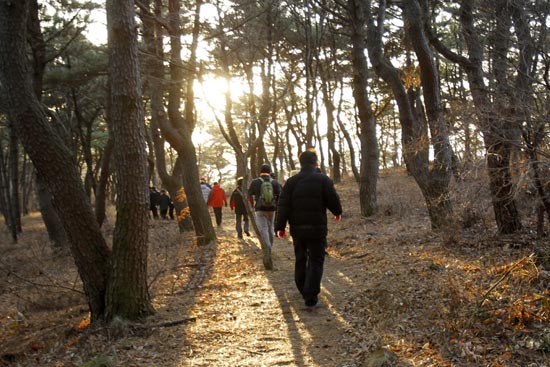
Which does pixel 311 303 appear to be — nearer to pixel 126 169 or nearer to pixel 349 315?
pixel 349 315

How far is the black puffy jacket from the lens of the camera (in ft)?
21.4

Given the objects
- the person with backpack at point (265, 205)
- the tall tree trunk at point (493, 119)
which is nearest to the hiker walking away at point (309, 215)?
the tall tree trunk at point (493, 119)

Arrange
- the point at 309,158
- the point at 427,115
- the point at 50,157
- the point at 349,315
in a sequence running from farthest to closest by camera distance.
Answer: the point at 427,115 → the point at 309,158 → the point at 349,315 → the point at 50,157

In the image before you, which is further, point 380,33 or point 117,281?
point 380,33

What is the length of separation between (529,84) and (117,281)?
5.93 meters

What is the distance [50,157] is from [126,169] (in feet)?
3.11

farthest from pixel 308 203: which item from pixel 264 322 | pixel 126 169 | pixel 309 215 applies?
pixel 126 169

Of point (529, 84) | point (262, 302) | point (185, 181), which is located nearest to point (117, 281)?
point (262, 302)

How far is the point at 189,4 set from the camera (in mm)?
13766

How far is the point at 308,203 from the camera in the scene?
6602 millimetres

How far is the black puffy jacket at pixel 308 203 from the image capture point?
21.4 feet

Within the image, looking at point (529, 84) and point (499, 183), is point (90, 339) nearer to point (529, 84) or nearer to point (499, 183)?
point (499, 183)

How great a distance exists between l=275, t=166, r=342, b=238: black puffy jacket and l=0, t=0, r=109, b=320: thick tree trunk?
2.49 metres

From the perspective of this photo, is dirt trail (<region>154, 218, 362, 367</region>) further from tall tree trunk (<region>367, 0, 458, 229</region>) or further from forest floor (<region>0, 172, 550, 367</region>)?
tall tree trunk (<region>367, 0, 458, 229</region>)
